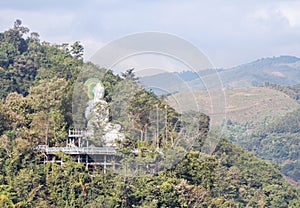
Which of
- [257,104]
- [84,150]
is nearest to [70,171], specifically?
[84,150]

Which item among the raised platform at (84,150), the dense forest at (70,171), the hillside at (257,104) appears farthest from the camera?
the hillside at (257,104)

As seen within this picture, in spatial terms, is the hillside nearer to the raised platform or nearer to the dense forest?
the dense forest

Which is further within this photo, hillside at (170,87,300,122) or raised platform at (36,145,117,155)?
hillside at (170,87,300,122)

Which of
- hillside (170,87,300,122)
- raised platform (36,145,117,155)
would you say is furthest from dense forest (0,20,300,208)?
hillside (170,87,300,122)

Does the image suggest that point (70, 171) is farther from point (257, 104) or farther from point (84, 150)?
point (257, 104)

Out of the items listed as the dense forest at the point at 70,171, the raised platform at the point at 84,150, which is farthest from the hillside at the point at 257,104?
the raised platform at the point at 84,150

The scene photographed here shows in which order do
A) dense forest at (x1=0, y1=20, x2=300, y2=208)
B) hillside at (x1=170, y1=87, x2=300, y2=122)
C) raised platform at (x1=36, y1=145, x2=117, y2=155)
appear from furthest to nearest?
hillside at (x1=170, y1=87, x2=300, y2=122)
raised platform at (x1=36, y1=145, x2=117, y2=155)
dense forest at (x1=0, y1=20, x2=300, y2=208)

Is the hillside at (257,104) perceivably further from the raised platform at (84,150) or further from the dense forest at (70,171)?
the raised platform at (84,150)

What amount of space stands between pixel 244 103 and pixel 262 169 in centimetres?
8781

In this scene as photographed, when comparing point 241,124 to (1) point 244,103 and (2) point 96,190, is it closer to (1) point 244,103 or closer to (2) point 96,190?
(1) point 244,103

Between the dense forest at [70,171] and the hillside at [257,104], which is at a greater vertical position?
the hillside at [257,104]

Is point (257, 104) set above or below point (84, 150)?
above

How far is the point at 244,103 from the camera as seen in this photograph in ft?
443

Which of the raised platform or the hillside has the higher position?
the hillside
